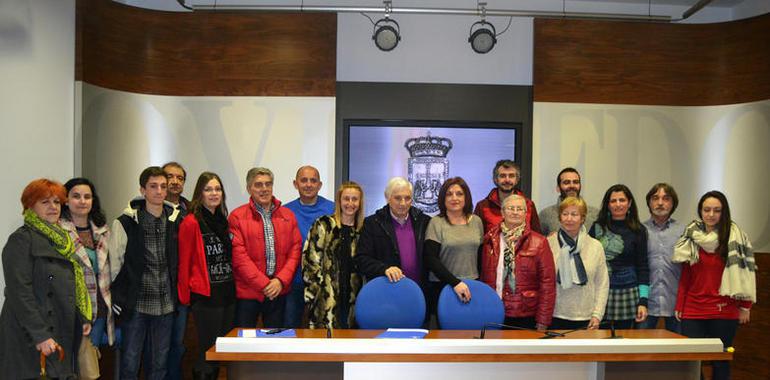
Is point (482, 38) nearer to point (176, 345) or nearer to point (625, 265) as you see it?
point (625, 265)

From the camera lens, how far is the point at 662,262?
4.60 meters

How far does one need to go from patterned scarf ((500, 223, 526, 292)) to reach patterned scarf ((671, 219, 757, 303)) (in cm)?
116

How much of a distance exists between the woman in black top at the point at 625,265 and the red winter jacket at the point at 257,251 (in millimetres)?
1978

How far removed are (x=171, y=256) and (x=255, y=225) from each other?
0.53 metres

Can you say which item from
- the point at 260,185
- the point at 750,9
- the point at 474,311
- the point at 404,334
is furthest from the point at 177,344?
the point at 750,9

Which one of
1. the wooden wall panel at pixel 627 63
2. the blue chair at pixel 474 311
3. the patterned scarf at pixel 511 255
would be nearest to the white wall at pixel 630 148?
the wooden wall panel at pixel 627 63

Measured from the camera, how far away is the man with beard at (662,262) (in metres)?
4.60

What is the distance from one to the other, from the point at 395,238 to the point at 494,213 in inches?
31.3

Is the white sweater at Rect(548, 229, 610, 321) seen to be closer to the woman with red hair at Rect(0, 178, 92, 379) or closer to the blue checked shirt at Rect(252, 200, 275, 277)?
the blue checked shirt at Rect(252, 200, 275, 277)

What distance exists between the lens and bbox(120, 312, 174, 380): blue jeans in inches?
161

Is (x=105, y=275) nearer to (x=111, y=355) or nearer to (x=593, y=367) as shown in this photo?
(x=111, y=355)

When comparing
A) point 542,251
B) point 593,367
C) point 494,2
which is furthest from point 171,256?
point 494,2

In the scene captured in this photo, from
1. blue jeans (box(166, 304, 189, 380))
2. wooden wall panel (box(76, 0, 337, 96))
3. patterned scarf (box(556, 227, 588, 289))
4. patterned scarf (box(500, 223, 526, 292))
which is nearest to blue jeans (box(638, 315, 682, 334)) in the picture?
patterned scarf (box(556, 227, 588, 289))

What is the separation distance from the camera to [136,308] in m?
4.09
